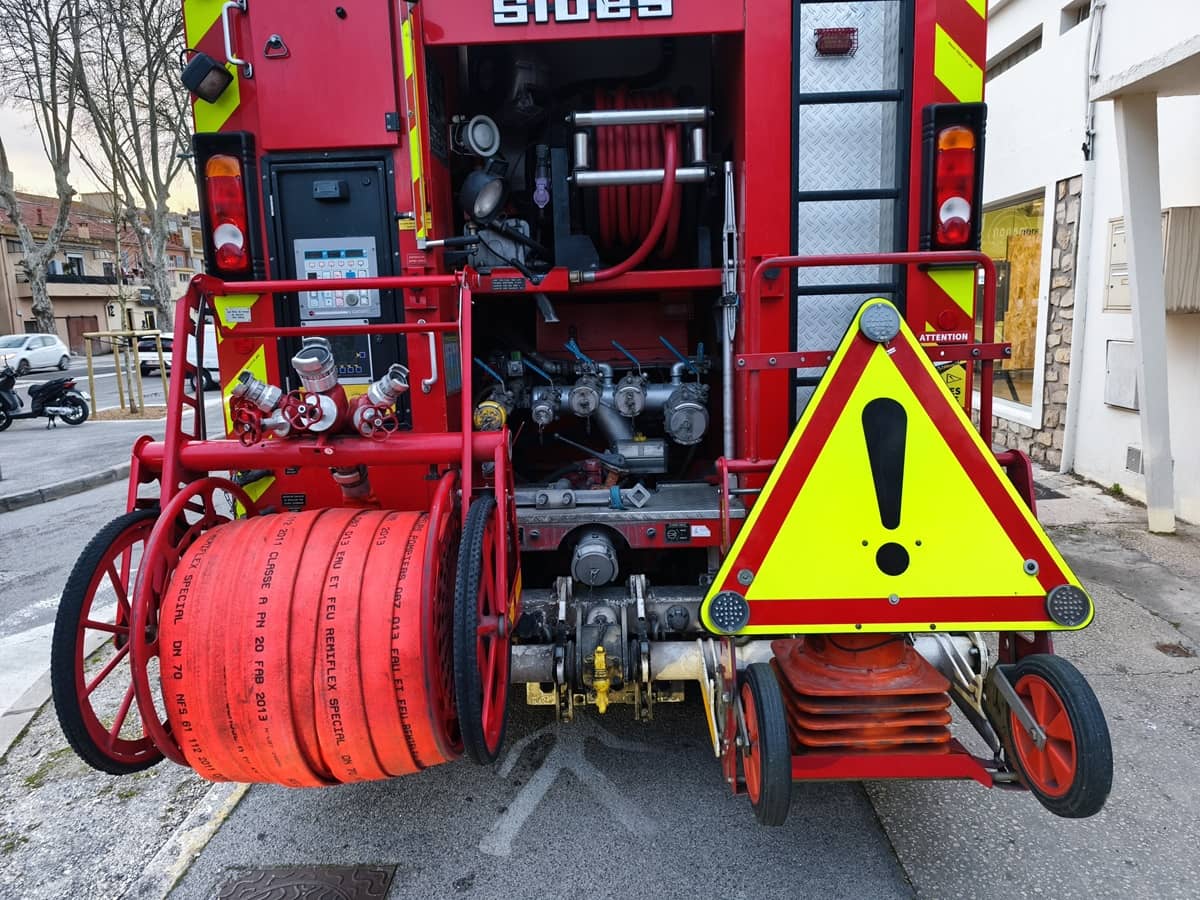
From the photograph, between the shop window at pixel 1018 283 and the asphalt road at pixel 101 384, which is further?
the asphalt road at pixel 101 384

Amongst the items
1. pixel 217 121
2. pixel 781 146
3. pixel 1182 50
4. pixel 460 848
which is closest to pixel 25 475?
pixel 217 121

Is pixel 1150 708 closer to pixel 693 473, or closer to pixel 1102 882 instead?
pixel 1102 882

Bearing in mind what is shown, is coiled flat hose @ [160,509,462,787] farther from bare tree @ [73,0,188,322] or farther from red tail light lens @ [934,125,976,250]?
bare tree @ [73,0,188,322]

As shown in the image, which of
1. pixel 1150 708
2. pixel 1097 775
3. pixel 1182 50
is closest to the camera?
pixel 1097 775

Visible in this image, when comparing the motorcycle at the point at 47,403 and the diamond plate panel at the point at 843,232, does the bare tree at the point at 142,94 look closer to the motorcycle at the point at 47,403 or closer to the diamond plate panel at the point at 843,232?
the motorcycle at the point at 47,403

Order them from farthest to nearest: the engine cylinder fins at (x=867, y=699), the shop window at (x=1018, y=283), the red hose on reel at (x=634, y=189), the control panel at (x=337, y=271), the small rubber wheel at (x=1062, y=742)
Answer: the shop window at (x=1018, y=283)
the red hose on reel at (x=634, y=189)
the control panel at (x=337, y=271)
the engine cylinder fins at (x=867, y=699)
the small rubber wheel at (x=1062, y=742)

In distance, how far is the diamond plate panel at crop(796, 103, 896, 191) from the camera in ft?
10.2

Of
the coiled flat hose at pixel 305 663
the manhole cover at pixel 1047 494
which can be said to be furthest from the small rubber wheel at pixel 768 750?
the manhole cover at pixel 1047 494

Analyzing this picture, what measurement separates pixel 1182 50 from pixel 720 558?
179 inches

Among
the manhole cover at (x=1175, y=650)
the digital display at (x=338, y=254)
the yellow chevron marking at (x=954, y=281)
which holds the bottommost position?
the manhole cover at (x=1175, y=650)

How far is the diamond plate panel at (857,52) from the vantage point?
3062 mm

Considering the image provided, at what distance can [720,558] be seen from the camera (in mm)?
3195

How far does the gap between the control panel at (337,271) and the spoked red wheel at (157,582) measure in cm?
88

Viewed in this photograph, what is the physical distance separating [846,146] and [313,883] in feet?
10.6
